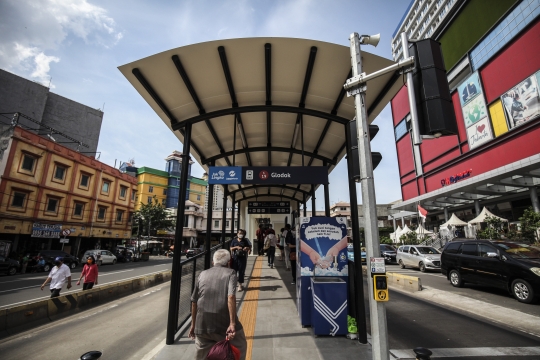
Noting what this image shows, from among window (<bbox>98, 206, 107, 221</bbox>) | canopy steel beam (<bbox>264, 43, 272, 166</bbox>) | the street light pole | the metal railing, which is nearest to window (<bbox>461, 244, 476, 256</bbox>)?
canopy steel beam (<bbox>264, 43, 272, 166</bbox>)

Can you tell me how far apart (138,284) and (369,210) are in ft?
40.5

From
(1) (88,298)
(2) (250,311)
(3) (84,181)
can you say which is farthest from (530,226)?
(3) (84,181)

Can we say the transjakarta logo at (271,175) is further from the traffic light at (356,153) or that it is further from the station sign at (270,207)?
the station sign at (270,207)

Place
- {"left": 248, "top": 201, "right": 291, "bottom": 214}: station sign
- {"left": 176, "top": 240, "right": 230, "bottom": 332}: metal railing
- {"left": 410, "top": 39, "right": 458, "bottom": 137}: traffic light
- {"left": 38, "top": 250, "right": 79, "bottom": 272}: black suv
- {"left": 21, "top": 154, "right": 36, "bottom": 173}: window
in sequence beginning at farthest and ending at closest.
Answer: {"left": 21, "top": 154, "right": 36, "bottom": 173}: window, {"left": 38, "top": 250, "right": 79, "bottom": 272}: black suv, {"left": 248, "top": 201, "right": 291, "bottom": 214}: station sign, {"left": 176, "top": 240, "right": 230, "bottom": 332}: metal railing, {"left": 410, "top": 39, "right": 458, "bottom": 137}: traffic light

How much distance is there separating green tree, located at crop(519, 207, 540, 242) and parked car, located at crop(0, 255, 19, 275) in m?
31.9

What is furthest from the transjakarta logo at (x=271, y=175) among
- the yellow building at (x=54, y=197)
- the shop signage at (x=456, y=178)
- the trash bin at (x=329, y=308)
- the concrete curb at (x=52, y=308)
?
the shop signage at (x=456, y=178)

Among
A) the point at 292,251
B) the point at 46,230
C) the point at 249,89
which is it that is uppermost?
the point at 249,89

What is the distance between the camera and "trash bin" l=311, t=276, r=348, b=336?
14.6 ft

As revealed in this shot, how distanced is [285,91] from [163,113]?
103 inches

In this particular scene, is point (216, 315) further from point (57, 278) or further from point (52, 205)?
point (52, 205)

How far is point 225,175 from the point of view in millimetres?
5840

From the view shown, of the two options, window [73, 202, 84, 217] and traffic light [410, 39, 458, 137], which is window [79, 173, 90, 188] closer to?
window [73, 202, 84, 217]

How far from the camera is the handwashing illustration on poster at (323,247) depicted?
498cm

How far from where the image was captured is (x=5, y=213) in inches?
802
